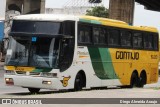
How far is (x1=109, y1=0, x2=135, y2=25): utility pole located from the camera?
141 ft

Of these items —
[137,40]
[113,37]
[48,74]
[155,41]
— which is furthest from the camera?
[155,41]

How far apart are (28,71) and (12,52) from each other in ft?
2.98

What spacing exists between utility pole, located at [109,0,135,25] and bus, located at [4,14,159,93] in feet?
68.0

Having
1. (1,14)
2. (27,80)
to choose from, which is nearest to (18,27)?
(27,80)

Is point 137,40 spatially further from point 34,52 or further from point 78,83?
point 34,52

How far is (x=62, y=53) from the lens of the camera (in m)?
18.0

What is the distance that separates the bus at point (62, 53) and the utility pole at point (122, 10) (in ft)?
68.0

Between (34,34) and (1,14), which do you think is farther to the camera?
(1,14)

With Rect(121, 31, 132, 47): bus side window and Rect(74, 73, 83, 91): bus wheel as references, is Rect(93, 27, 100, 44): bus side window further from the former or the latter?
Rect(121, 31, 132, 47): bus side window

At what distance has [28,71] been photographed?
1805cm

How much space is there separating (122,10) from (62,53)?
25901mm

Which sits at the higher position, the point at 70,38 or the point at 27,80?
the point at 70,38

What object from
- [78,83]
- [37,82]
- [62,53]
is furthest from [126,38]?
[37,82]

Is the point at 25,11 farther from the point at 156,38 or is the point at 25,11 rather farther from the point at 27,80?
the point at 27,80
